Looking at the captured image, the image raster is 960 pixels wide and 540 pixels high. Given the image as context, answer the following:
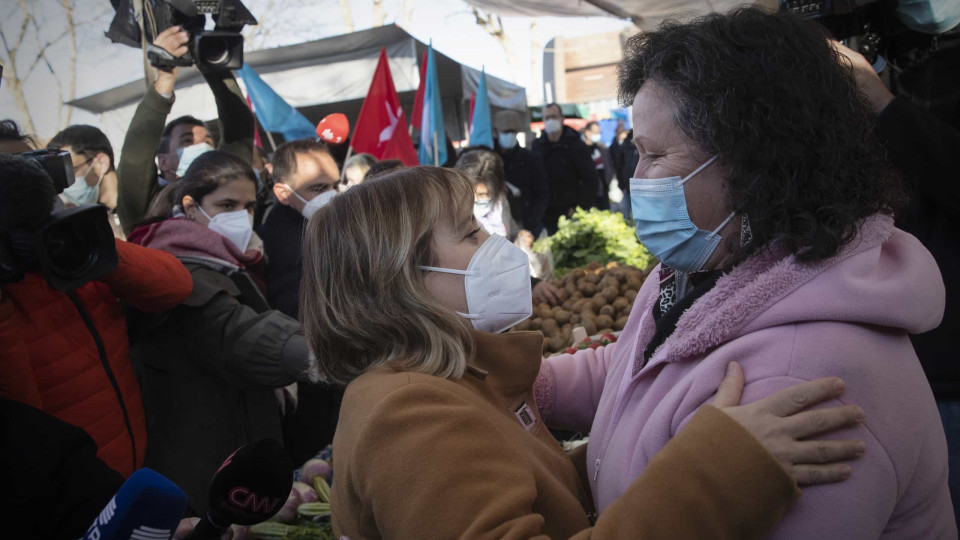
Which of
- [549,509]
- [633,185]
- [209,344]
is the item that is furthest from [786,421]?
[209,344]

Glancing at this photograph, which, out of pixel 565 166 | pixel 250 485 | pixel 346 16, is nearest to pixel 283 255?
pixel 250 485

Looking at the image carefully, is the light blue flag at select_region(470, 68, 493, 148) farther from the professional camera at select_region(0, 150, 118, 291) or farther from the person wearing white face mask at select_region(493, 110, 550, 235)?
the professional camera at select_region(0, 150, 118, 291)

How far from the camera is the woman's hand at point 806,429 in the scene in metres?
0.96

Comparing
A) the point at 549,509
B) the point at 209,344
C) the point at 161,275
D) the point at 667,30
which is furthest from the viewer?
the point at 209,344

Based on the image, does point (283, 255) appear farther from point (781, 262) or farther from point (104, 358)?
point (781, 262)

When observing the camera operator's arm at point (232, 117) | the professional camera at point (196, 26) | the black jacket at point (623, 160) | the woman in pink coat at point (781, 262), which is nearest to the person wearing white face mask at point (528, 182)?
the black jacket at point (623, 160)

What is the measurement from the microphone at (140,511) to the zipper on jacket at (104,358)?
134 centimetres

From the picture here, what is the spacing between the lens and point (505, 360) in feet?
4.87

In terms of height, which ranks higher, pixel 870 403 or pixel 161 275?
pixel 870 403

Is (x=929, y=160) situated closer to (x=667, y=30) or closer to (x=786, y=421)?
(x=667, y=30)

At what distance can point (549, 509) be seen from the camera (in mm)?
1239

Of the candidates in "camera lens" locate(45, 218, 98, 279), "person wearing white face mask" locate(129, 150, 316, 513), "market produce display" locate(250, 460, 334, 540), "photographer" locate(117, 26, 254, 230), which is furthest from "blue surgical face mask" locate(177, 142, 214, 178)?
"market produce display" locate(250, 460, 334, 540)

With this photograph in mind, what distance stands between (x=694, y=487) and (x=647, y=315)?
58 centimetres

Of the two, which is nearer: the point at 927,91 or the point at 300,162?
the point at 927,91
